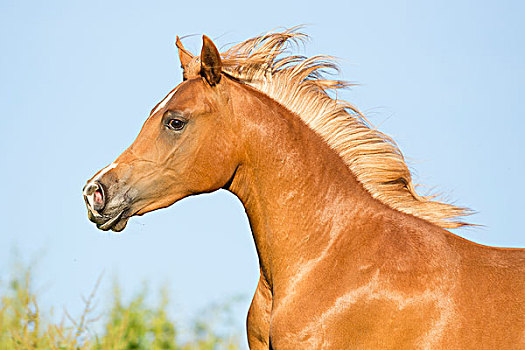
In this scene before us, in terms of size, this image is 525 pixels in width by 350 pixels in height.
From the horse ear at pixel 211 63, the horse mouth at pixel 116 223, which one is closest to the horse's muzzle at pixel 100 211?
the horse mouth at pixel 116 223

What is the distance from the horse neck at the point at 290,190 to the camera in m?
4.50

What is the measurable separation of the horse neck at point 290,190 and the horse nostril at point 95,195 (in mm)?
945

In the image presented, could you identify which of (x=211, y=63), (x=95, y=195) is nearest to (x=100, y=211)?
(x=95, y=195)

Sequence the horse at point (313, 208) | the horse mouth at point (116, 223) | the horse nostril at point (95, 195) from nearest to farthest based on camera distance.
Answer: the horse at point (313, 208)
the horse nostril at point (95, 195)
the horse mouth at point (116, 223)

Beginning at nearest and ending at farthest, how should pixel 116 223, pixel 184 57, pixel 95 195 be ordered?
pixel 95 195 → pixel 116 223 → pixel 184 57

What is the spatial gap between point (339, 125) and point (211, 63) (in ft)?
3.34

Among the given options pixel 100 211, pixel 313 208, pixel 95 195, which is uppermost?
pixel 95 195

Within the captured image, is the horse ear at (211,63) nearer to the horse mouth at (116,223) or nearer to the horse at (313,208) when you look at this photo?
the horse at (313,208)

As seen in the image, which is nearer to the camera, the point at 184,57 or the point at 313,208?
the point at 313,208

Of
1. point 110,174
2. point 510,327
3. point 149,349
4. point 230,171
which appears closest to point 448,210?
point 510,327

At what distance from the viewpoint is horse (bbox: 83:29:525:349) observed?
412cm

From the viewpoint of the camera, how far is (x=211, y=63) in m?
4.68

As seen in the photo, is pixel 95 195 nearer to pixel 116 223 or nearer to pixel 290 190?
pixel 116 223

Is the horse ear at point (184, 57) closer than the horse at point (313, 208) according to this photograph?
No
